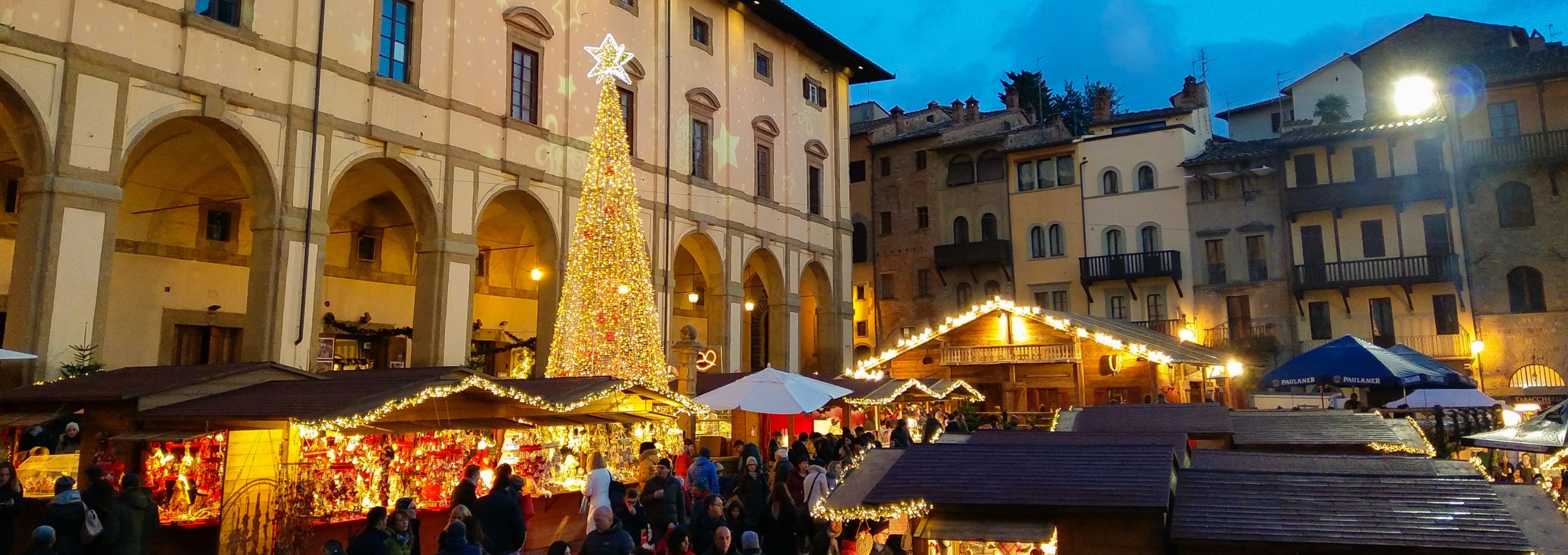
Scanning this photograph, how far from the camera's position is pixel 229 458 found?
1109 cm

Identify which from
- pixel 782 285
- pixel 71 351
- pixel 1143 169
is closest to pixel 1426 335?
pixel 1143 169

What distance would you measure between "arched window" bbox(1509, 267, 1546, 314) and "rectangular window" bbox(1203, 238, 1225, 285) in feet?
26.9

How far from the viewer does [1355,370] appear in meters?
13.8

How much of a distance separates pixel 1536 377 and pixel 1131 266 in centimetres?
1214

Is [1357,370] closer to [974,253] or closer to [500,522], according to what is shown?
[500,522]

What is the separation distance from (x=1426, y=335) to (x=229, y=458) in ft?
111

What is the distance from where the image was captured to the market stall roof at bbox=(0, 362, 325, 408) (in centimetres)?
1170

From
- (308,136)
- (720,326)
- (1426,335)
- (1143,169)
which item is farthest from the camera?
(1143,169)

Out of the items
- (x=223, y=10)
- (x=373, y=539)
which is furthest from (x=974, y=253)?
(x=373, y=539)

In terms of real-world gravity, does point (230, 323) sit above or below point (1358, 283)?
below

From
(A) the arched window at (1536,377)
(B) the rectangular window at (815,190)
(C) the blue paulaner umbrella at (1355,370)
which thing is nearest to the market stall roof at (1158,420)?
(C) the blue paulaner umbrella at (1355,370)

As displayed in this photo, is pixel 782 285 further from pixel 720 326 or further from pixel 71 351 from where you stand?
pixel 71 351

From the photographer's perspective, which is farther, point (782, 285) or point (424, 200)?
point (782, 285)

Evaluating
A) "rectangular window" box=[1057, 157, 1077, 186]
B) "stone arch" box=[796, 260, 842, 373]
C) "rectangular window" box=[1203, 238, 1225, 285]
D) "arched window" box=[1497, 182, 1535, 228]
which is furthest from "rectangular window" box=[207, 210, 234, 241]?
"arched window" box=[1497, 182, 1535, 228]
